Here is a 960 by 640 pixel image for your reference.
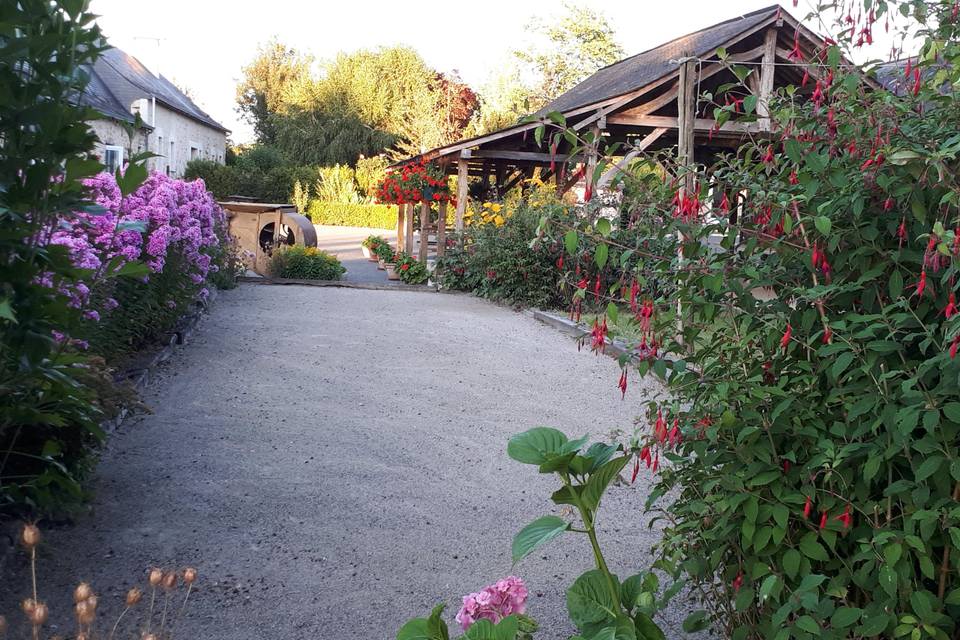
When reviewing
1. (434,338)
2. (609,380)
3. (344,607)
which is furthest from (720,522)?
(434,338)

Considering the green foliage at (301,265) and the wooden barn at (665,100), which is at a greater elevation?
the wooden barn at (665,100)

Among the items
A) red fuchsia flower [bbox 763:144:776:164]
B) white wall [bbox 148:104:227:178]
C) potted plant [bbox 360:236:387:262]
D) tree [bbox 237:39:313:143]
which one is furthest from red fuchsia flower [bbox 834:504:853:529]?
tree [bbox 237:39:313:143]

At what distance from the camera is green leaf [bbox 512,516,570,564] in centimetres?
220

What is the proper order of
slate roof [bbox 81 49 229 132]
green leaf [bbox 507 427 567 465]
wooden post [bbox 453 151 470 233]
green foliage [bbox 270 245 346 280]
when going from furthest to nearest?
slate roof [bbox 81 49 229 132], green foliage [bbox 270 245 346 280], wooden post [bbox 453 151 470 233], green leaf [bbox 507 427 567 465]

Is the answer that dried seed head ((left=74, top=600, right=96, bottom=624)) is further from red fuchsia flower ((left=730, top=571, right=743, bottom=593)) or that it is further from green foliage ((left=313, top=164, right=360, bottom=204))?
green foliage ((left=313, top=164, right=360, bottom=204))

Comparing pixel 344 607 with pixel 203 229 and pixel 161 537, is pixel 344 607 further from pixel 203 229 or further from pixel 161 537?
pixel 203 229

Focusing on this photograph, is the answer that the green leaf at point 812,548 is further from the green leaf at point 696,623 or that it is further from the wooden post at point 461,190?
the wooden post at point 461,190

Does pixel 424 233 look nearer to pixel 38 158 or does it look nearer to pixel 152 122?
pixel 152 122

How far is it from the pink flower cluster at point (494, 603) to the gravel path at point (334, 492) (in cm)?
90

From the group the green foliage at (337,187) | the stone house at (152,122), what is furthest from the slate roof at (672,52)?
the green foliage at (337,187)

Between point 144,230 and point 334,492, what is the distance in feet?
7.97

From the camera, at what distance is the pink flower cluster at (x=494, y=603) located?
8.27 feet

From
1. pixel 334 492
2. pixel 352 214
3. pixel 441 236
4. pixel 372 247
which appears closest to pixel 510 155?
pixel 441 236

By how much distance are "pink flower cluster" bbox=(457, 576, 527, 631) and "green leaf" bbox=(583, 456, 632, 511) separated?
0.39m
